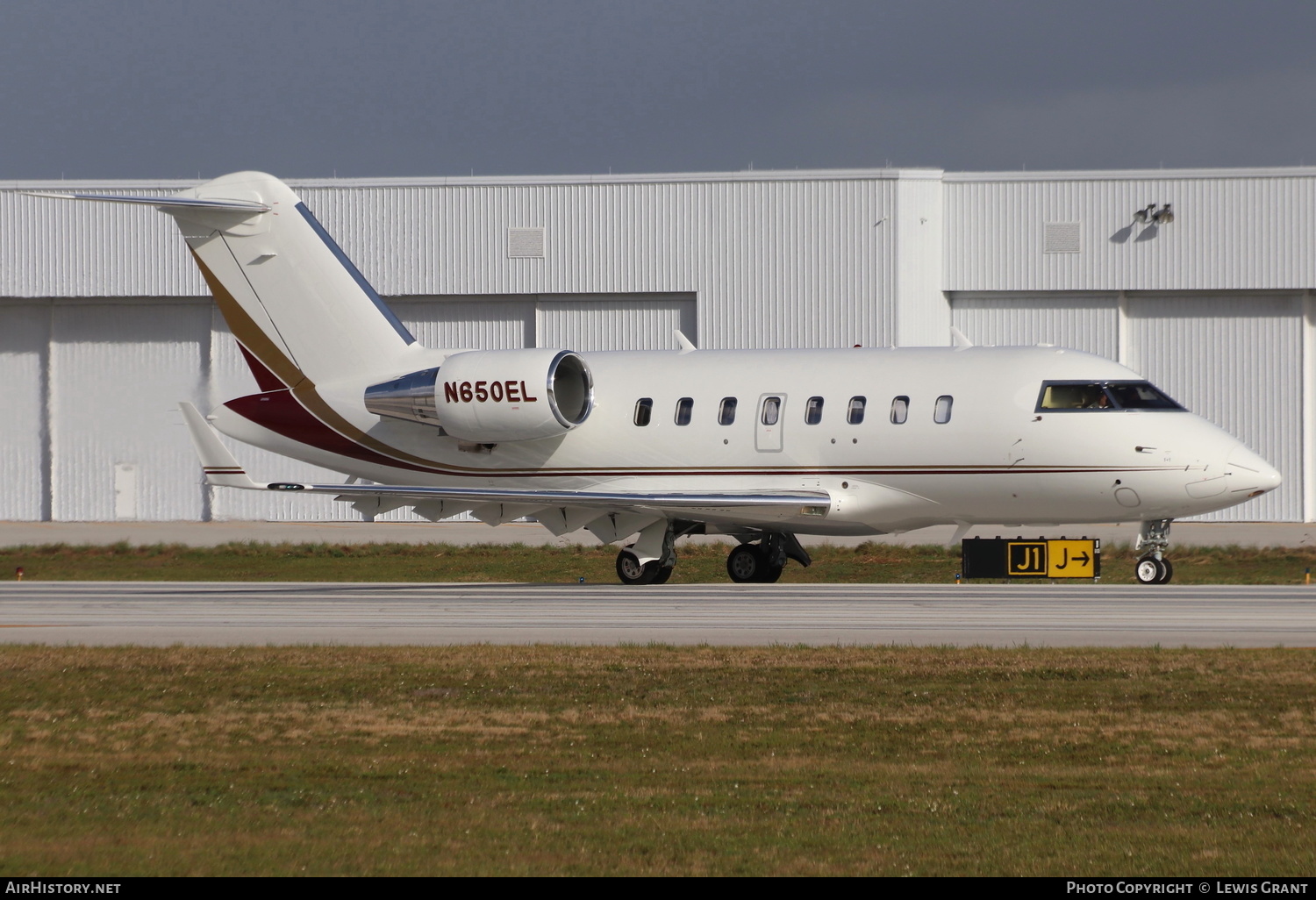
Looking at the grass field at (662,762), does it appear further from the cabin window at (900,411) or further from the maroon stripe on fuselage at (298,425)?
the maroon stripe on fuselage at (298,425)

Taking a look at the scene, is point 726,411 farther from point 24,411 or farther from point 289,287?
point 24,411

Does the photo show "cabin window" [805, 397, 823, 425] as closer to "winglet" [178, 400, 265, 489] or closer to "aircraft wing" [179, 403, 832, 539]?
"aircraft wing" [179, 403, 832, 539]

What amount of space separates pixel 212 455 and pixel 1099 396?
14.8 m

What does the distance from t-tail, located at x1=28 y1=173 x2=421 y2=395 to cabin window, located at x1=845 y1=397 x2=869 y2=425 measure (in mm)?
8499

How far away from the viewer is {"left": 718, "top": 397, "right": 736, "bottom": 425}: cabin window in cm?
2683

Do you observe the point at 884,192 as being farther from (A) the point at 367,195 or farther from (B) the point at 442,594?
(B) the point at 442,594

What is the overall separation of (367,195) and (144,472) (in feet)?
37.2

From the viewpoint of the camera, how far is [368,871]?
7742 mm

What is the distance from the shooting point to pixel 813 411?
86.2 ft

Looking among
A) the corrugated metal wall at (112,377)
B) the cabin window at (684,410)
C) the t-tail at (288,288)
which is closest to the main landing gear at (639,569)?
the cabin window at (684,410)

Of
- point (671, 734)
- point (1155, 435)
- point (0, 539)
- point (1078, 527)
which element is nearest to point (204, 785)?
point (671, 734)

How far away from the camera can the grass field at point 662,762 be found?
809 centimetres

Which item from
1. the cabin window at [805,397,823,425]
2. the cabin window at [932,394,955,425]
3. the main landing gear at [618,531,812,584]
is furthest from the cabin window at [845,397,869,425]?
the main landing gear at [618,531,812,584]

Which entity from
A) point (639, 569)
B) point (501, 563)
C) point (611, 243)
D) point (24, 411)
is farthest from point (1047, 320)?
point (24, 411)
